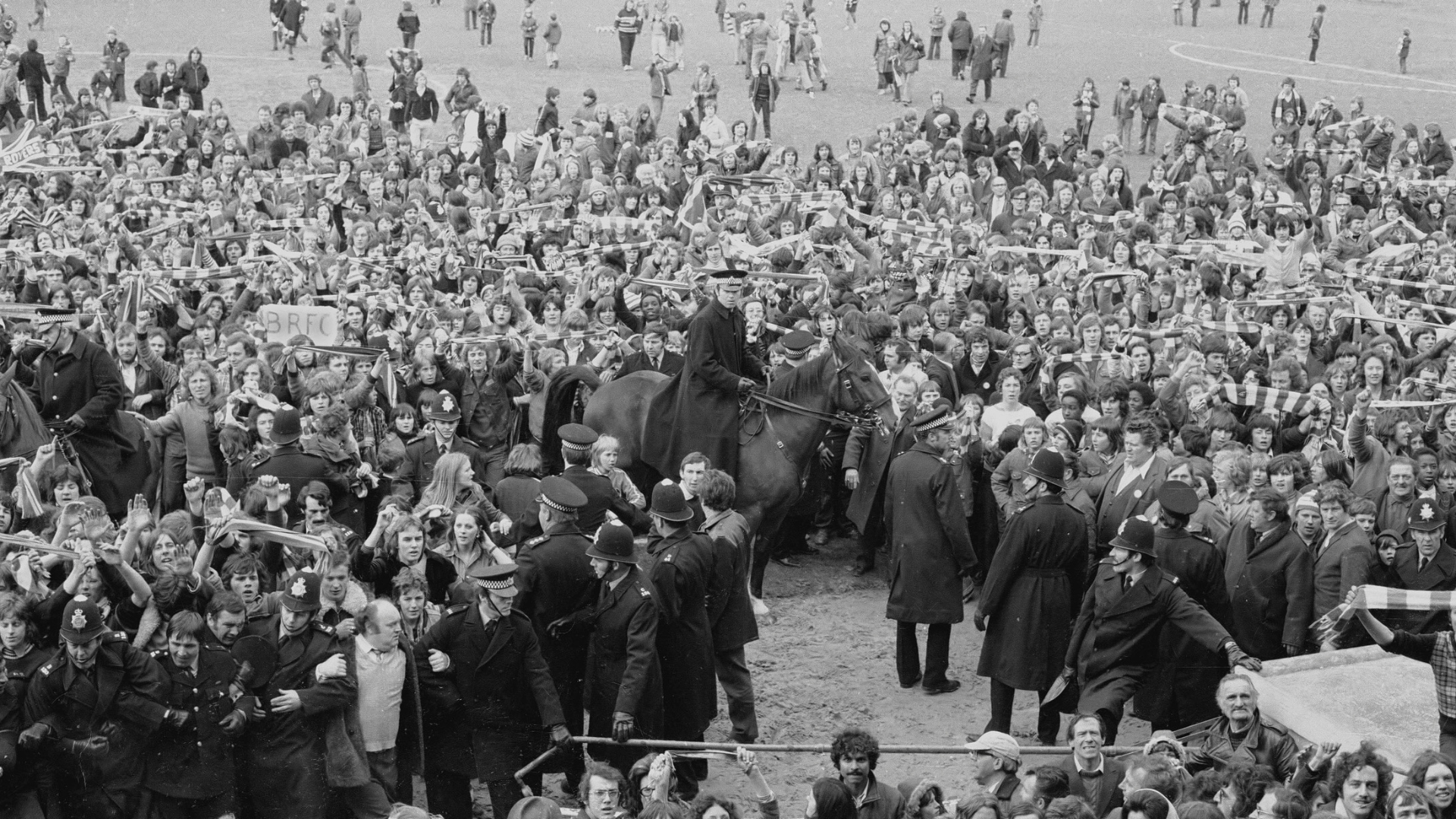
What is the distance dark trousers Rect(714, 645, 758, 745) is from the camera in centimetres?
1060

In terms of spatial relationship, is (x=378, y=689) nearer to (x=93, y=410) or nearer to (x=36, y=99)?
(x=93, y=410)

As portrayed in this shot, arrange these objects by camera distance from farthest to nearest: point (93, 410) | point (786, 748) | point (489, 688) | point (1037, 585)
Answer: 1. point (93, 410)
2. point (1037, 585)
3. point (489, 688)
4. point (786, 748)

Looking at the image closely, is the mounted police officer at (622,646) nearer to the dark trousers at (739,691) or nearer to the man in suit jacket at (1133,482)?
the dark trousers at (739,691)

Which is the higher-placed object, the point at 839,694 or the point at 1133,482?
the point at 1133,482

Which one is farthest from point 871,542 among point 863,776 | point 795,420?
point 863,776

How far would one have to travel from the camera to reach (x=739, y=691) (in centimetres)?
1061

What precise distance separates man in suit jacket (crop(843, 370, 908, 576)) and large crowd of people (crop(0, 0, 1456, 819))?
0.04 metres

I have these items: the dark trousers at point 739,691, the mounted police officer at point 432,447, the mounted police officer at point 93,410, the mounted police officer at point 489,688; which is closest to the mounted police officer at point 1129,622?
the dark trousers at point 739,691

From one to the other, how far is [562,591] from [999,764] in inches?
110

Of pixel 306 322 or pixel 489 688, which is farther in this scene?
pixel 306 322

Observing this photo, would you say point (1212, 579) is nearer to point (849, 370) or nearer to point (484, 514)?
point (849, 370)

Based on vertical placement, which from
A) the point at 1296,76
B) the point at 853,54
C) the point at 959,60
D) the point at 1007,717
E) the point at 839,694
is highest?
the point at 959,60

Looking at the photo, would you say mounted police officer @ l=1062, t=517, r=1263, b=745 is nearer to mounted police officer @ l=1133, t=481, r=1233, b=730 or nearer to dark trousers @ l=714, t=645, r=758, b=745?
mounted police officer @ l=1133, t=481, r=1233, b=730

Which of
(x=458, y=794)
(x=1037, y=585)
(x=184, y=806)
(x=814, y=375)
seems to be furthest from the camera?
(x=814, y=375)
